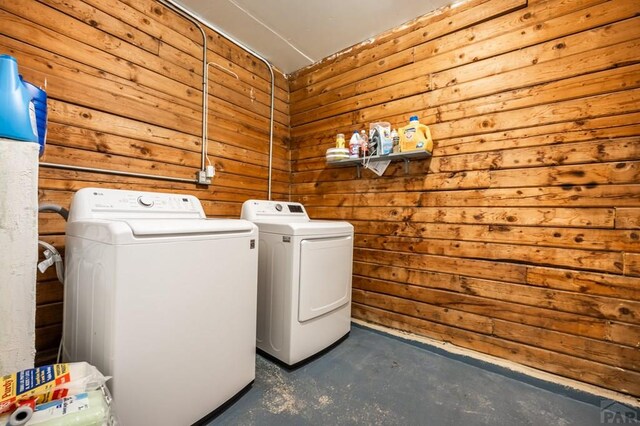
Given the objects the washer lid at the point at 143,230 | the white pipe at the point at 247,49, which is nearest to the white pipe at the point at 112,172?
the washer lid at the point at 143,230

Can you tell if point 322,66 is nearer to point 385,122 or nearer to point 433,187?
point 385,122

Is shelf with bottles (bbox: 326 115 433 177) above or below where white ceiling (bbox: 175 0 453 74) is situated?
below

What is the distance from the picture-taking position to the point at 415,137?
1921 millimetres

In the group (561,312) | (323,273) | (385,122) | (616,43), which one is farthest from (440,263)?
(616,43)

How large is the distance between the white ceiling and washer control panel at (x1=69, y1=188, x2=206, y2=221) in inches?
57.8

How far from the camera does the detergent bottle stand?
74.9 inches

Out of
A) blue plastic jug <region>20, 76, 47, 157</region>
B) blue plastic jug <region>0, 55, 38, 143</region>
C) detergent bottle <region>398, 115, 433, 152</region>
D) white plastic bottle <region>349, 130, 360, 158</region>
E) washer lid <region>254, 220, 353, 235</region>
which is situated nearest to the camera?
blue plastic jug <region>0, 55, 38, 143</region>

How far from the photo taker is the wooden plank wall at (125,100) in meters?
1.47

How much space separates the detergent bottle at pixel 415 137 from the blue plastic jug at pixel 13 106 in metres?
1.90

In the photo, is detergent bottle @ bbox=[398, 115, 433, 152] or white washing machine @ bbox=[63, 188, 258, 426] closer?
white washing machine @ bbox=[63, 188, 258, 426]

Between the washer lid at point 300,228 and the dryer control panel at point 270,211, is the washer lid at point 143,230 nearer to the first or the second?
the washer lid at point 300,228

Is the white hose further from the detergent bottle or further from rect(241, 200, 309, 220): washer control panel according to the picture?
the detergent bottle

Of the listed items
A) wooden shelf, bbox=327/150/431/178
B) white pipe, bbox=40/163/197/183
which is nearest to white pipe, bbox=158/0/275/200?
wooden shelf, bbox=327/150/431/178

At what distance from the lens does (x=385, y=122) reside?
2.21 meters
